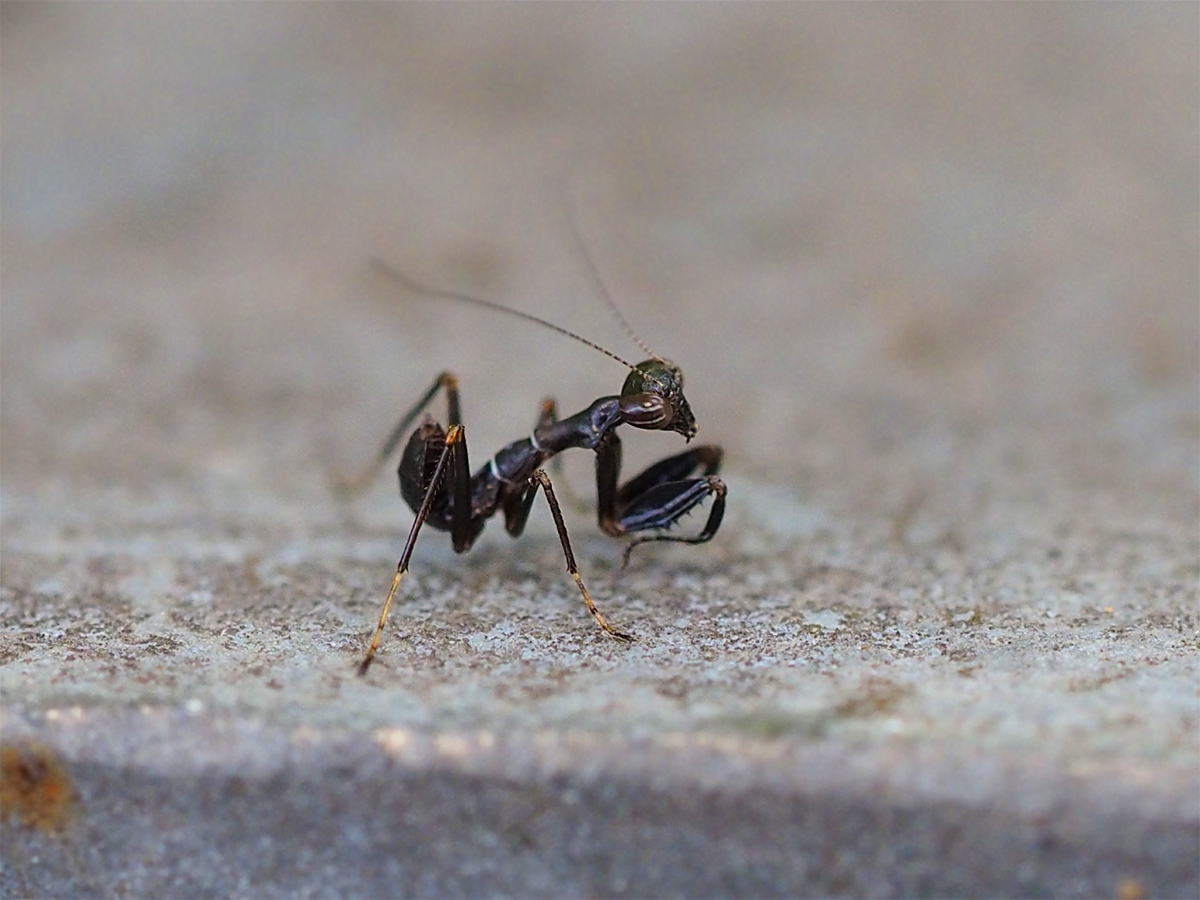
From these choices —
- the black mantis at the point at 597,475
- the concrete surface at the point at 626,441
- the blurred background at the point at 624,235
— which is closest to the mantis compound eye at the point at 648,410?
the black mantis at the point at 597,475

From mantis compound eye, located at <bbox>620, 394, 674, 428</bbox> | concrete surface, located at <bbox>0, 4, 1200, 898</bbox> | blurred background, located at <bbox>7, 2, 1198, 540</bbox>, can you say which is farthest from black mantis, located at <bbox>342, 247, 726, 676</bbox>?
blurred background, located at <bbox>7, 2, 1198, 540</bbox>

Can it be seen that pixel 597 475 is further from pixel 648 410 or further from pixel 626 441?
pixel 626 441

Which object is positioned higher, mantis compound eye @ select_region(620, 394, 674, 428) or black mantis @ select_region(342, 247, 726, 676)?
mantis compound eye @ select_region(620, 394, 674, 428)

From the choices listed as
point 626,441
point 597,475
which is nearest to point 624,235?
point 626,441

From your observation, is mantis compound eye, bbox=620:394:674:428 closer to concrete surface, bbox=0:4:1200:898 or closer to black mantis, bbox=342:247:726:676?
black mantis, bbox=342:247:726:676

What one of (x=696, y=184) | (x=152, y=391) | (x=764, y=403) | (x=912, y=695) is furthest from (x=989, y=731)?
(x=696, y=184)

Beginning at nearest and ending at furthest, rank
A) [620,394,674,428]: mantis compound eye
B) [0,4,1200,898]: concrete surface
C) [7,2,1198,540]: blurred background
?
1. [0,4,1200,898]: concrete surface
2. [620,394,674,428]: mantis compound eye
3. [7,2,1198,540]: blurred background
